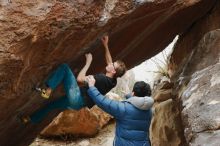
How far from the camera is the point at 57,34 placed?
729cm

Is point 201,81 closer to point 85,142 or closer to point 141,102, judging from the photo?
point 141,102

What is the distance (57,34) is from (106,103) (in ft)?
4.14

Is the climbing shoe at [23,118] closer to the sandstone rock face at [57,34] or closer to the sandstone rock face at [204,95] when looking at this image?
the sandstone rock face at [57,34]

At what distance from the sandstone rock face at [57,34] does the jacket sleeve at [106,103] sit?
0.79 metres

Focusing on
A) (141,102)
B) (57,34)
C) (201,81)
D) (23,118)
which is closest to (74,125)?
(23,118)

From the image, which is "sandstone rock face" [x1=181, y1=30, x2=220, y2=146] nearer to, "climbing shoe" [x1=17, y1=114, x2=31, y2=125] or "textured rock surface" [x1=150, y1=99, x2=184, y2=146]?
"textured rock surface" [x1=150, y1=99, x2=184, y2=146]

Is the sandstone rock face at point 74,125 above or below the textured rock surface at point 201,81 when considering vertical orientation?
below

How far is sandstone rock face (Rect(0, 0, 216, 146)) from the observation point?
6.92 metres

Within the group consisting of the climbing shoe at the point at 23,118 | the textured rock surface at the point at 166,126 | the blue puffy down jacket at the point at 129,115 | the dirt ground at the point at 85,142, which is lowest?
the dirt ground at the point at 85,142

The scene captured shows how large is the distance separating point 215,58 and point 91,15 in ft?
8.58

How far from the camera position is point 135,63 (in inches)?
429

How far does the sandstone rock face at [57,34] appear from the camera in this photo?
6.92 m

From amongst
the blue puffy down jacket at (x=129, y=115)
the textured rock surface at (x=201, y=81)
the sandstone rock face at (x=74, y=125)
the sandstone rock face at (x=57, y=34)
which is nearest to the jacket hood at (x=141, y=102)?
the blue puffy down jacket at (x=129, y=115)

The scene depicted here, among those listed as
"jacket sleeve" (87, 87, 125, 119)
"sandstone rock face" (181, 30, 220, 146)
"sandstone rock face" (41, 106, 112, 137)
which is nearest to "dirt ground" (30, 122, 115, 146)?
"sandstone rock face" (41, 106, 112, 137)
